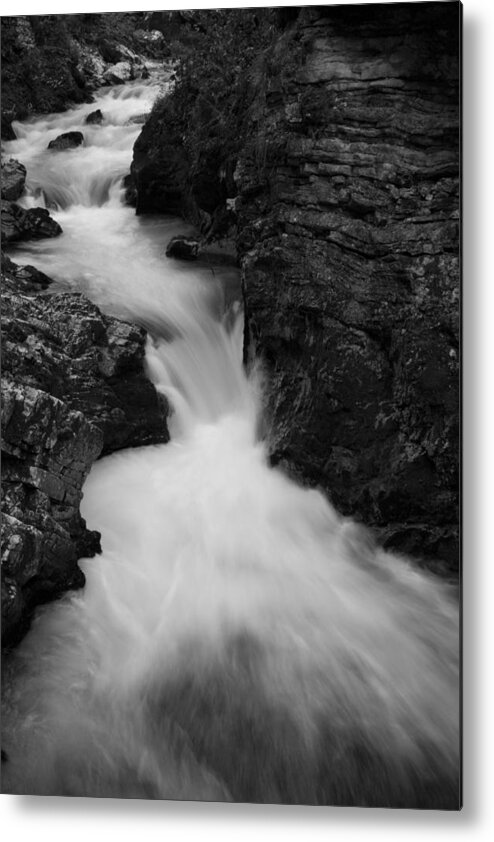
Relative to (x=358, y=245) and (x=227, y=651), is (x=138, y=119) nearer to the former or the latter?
(x=358, y=245)

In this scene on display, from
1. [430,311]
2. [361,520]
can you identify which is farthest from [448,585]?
[430,311]

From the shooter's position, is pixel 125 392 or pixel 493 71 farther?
pixel 125 392

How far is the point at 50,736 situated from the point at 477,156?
2859 millimetres

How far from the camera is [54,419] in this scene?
3.68 meters

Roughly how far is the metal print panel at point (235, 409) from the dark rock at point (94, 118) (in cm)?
5

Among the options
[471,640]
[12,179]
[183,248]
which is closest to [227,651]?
[471,640]

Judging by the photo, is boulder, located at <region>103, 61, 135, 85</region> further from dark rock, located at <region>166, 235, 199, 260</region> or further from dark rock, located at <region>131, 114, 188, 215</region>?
dark rock, located at <region>166, 235, 199, 260</region>

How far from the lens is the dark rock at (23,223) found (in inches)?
152

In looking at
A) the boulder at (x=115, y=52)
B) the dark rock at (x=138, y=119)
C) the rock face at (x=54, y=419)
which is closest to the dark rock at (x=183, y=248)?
the rock face at (x=54, y=419)

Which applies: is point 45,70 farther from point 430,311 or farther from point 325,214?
point 430,311

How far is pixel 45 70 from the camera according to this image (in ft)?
12.7

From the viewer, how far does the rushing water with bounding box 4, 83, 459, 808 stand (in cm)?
334

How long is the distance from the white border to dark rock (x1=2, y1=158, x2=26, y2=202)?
1531 millimetres

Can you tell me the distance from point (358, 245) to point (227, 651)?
190cm
